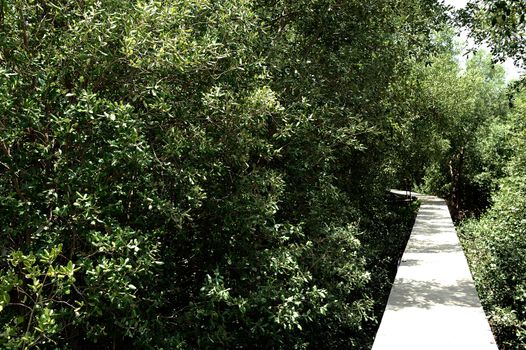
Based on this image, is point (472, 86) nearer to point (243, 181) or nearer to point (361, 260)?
point (361, 260)

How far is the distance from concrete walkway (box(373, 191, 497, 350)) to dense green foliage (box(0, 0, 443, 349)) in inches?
28.6

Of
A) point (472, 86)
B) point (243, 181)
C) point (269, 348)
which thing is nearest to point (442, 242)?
point (269, 348)

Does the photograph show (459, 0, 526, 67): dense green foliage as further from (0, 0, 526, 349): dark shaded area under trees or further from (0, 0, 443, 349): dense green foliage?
(0, 0, 443, 349): dense green foliage

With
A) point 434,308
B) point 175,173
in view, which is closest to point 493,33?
point 434,308

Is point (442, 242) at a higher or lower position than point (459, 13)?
lower

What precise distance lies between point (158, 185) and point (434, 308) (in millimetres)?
3945

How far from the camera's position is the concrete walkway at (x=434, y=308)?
16.9 ft

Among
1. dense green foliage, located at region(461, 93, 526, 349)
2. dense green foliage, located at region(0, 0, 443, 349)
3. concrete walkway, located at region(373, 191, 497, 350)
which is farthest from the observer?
dense green foliage, located at region(461, 93, 526, 349)

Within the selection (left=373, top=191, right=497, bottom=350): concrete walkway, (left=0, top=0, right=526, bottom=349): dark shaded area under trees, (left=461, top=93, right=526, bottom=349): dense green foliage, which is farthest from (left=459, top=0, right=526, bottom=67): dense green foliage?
(left=373, top=191, right=497, bottom=350): concrete walkway

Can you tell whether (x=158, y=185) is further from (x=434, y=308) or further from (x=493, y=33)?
(x=493, y=33)

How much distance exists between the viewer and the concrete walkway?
203 inches

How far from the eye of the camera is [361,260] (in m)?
6.93

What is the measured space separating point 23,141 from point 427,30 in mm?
8265

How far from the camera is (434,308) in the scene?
6.35 meters
